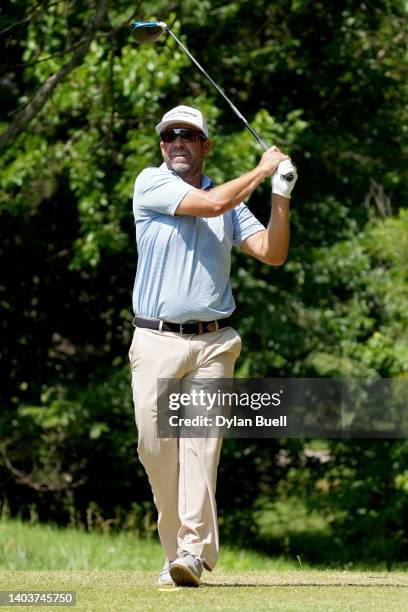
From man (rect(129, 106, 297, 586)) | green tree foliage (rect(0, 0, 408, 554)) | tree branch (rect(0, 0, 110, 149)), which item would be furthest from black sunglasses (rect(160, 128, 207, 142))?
green tree foliage (rect(0, 0, 408, 554))

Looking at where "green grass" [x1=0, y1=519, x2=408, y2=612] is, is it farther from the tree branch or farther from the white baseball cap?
the tree branch

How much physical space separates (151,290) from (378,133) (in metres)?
8.83

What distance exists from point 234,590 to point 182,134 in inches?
79.3

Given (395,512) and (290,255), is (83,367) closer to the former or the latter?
(290,255)

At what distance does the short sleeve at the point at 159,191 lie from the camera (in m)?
5.65

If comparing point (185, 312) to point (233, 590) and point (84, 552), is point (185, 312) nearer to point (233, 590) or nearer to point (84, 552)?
point (233, 590)

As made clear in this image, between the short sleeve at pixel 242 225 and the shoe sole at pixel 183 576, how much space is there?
1.51 m

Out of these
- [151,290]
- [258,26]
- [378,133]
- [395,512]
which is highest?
[151,290]

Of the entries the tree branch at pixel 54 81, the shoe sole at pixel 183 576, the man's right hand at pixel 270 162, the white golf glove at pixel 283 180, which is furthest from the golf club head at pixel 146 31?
the shoe sole at pixel 183 576

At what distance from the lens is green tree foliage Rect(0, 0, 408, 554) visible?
39.5 ft

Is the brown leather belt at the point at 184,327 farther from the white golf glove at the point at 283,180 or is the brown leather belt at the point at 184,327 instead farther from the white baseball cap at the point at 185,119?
the white baseball cap at the point at 185,119

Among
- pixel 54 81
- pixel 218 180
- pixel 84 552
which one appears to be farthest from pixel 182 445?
pixel 84 552

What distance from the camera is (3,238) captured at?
13.7 meters

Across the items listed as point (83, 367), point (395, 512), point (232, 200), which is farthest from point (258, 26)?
point (232, 200)
